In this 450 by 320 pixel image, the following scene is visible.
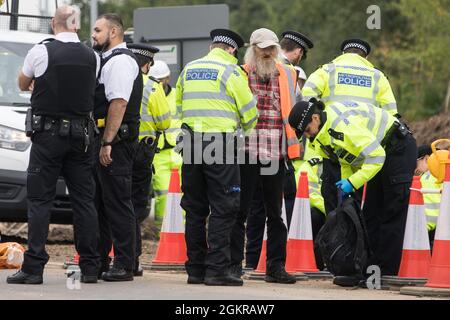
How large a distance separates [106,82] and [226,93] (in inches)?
38.7

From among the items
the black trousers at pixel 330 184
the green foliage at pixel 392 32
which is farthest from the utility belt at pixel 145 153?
the green foliage at pixel 392 32

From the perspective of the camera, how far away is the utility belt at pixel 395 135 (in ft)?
36.2

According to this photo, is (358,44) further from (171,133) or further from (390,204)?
(171,133)

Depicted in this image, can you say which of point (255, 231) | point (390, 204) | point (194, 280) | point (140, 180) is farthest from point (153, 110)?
point (390, 204)

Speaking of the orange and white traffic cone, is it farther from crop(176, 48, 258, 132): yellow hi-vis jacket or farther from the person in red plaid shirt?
crop(176, 48, 258, 132): yellow hi-vis jacket

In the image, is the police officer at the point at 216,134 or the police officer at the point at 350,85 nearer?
the police officer at the point at 216,134

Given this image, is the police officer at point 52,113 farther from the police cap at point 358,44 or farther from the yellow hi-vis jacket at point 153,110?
the police cap at point 358,44

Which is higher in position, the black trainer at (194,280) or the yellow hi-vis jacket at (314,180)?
the yellow hi-vis jacket at (314,180)

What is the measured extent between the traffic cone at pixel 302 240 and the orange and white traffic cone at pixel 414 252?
3.61 ft

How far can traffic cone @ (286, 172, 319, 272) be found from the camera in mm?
12109

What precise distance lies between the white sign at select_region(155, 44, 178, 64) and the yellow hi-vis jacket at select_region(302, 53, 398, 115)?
375 inches

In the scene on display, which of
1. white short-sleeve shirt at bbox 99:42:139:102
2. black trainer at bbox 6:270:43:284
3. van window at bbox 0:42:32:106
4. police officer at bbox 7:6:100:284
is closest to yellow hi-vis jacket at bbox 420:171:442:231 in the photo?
white short-sleeve shirt at bbox 99:42:139:102

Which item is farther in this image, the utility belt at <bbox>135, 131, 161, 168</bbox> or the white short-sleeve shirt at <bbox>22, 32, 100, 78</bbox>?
the utility belt at <bbox>135, 131, 161, 168</bbox>

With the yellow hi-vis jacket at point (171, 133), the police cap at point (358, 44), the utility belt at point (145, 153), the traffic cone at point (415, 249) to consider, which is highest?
the police cap at point (358, 44)
